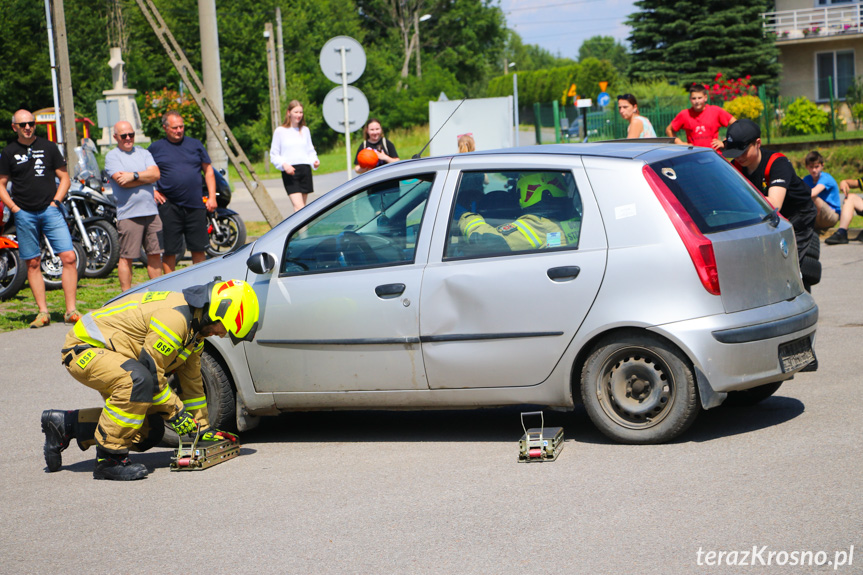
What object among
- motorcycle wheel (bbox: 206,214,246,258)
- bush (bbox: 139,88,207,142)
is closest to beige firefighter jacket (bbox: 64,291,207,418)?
motorcycle wheel (bbox: 206,214,246,258)

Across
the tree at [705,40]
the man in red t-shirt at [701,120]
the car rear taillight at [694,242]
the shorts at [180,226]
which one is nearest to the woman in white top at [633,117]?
the man in red t-shirt at [701,120]

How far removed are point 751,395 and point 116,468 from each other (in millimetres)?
3819

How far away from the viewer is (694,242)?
5293mm

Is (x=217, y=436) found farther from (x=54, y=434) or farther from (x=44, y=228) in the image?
(x=44, y=228)

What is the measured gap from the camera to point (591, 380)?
5.55 m

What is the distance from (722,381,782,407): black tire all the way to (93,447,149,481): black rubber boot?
3.52 meters

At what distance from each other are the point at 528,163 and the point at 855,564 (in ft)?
9.27

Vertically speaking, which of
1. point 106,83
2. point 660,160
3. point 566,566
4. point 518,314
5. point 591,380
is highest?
point 106,83

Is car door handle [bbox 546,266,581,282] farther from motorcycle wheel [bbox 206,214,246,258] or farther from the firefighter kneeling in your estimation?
motorcycle wheel [bbox 206,214,246,258]

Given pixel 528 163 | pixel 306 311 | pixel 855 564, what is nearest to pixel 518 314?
pixel 528 163

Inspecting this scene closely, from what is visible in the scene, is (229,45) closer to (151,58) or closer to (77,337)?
(151,58)

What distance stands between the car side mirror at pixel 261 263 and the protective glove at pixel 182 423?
91 cm

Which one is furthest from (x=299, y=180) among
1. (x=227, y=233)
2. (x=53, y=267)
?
(x=53, y=267)

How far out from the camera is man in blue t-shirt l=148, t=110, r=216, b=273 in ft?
34.2
